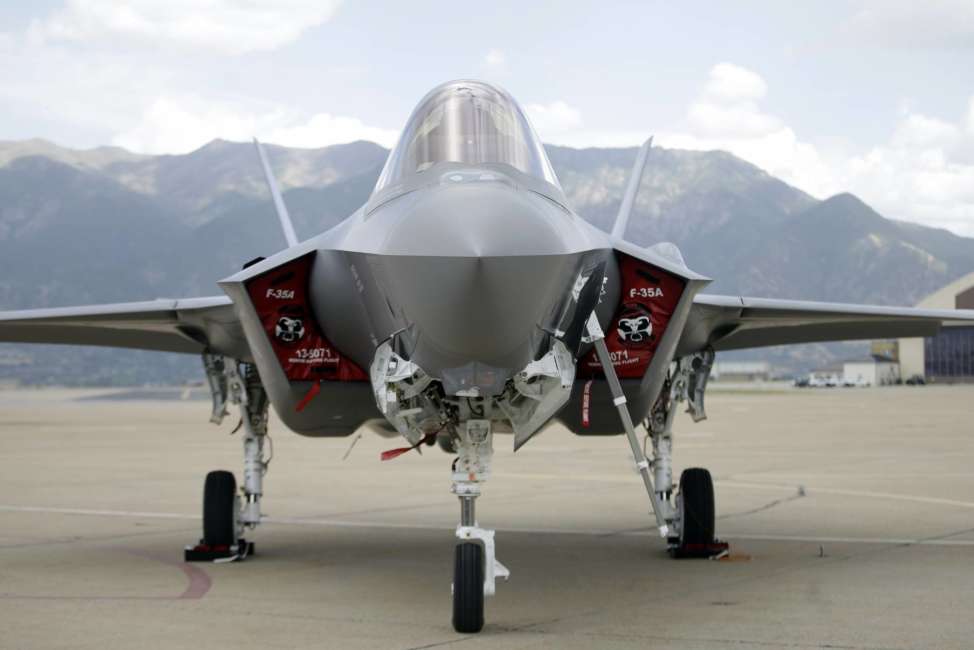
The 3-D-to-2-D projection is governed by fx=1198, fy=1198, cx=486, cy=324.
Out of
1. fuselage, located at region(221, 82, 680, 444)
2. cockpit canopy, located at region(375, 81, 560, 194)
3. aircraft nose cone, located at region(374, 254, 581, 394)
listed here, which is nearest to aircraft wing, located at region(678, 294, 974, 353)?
fuselage, located at region(221, 82, 680, 444)

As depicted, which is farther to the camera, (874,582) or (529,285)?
(874,582)

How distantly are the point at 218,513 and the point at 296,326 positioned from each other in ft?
9.11

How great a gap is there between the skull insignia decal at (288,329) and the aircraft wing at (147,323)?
136 cm

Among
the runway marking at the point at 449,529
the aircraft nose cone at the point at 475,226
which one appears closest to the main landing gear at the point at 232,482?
the runway marking at the point at 449,529

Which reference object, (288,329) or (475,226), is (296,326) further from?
(475,226)

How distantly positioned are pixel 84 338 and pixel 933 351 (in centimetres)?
9391

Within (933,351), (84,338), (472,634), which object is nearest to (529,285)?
(472,634)

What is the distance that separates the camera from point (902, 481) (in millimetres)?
15789

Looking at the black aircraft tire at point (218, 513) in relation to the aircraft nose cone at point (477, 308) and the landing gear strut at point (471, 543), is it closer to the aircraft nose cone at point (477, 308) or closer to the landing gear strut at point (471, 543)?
the landing gear strut at point (471, 543)

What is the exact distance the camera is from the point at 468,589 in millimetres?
5961

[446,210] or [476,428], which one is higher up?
[446,210]

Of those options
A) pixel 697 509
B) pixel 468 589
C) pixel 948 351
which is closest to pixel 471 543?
pixel 468 589

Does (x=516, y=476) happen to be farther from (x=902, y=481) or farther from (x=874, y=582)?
(x=874, y=582)

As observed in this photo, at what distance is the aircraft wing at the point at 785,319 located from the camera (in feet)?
28.3
